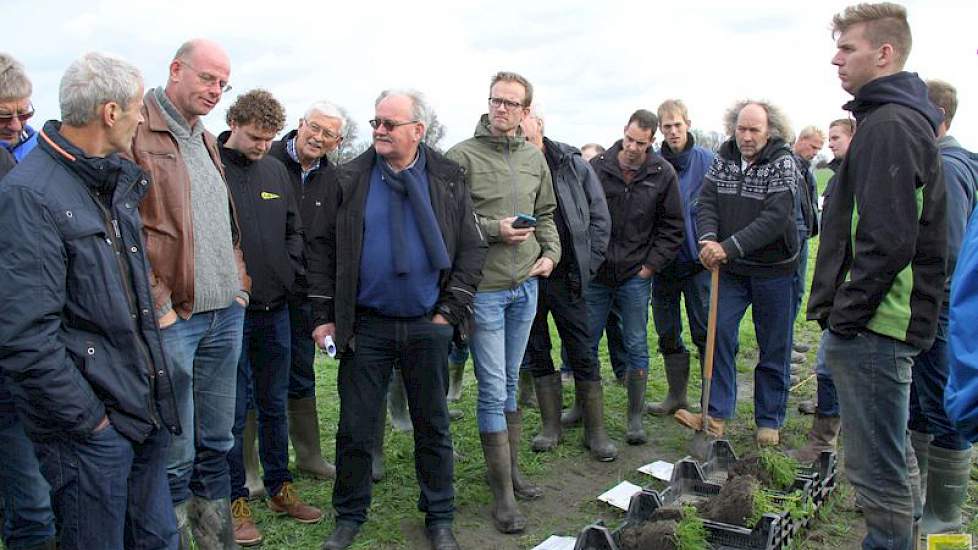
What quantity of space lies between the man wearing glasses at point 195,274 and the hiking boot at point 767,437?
3.90 metres

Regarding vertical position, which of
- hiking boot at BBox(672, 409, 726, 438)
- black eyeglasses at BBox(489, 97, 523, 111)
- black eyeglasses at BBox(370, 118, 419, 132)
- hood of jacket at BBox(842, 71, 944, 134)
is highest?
black eyeglasses at BBox(489, 97, 523, 111)

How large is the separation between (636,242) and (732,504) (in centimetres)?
245

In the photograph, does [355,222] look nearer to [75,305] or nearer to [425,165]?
[425,165]

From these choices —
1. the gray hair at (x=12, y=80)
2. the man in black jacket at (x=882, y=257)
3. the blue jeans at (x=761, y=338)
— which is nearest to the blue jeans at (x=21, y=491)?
the gray hair at (x=12, y=80)

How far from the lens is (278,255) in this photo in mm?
4766

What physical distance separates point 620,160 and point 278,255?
2.96m

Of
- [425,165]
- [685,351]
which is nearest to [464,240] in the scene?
[425,165]

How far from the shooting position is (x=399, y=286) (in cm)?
432

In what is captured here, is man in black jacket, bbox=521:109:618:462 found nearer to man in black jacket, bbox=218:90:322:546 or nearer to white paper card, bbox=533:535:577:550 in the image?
white paper card, bbox=533:535:577:550

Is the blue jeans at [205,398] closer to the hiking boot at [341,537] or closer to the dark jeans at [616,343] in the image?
the hiking boot at [341,537]

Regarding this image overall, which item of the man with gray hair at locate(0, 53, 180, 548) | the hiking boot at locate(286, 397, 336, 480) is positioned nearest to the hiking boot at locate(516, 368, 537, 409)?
the hiking boot at locate(286, 397, 336, 480)

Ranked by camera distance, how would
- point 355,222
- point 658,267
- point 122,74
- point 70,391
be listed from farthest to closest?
→ point 658,267, point 355,222, point 122,74, point 70,391

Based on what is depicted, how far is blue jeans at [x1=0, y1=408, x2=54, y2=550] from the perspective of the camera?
364 cm

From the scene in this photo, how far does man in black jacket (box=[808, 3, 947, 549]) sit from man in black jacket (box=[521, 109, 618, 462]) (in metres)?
2.12
